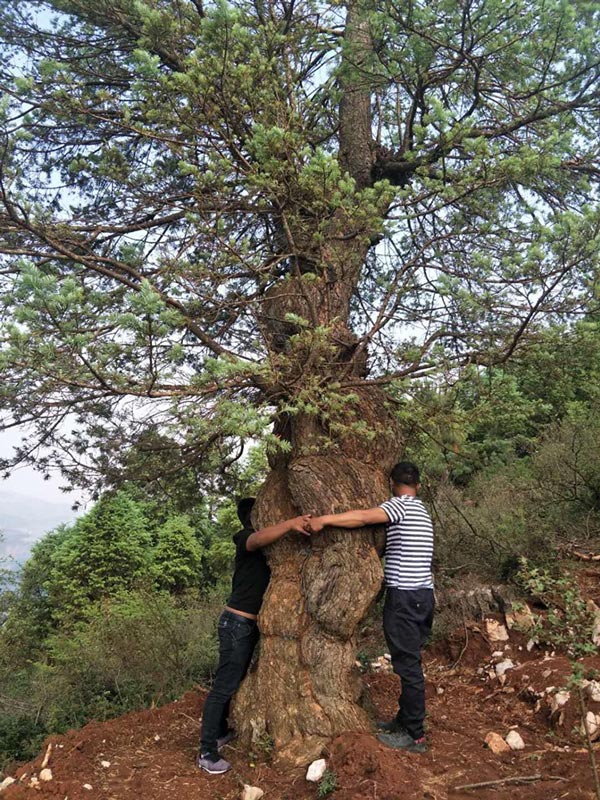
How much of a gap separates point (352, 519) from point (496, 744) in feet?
5.55

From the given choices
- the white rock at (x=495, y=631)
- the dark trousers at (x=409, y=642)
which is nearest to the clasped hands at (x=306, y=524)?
the dark trousers at (x=409, y=642)

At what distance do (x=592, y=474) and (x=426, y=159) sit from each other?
16.0 ft

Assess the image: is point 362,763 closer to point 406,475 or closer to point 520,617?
point 406,475

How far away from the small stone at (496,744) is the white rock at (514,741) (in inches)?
1.1

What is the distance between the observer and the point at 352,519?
13.5ft

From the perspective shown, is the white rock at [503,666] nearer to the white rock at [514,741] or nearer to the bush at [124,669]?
the white rock at [514,741]

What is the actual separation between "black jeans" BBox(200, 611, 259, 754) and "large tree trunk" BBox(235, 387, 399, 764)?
0.35 ft

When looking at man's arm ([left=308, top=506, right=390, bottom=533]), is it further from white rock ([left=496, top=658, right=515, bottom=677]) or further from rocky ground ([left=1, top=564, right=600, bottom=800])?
white rock ([left=496, top=658, right=515, bottom=677])

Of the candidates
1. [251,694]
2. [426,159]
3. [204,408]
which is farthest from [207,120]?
[251,694]

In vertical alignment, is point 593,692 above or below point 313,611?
below

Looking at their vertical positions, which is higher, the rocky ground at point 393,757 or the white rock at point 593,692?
the white rock at point 593,692

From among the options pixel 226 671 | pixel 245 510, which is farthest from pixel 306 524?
pixel 226 671

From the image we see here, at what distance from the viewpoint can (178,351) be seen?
3.09 m

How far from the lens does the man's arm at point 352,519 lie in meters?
4.11
